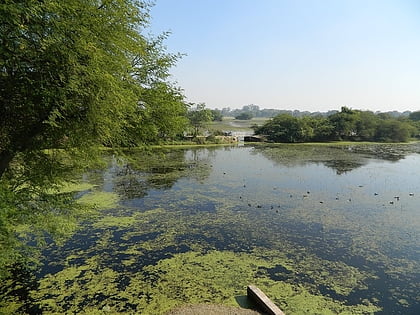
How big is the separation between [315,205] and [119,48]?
10710 millimetres

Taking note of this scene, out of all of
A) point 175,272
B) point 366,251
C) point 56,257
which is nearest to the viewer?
point 175,272

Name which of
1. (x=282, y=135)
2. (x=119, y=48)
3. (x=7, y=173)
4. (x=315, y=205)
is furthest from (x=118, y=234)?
(x=282, y=135)

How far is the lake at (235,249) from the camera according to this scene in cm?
608

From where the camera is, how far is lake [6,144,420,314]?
6082 mm

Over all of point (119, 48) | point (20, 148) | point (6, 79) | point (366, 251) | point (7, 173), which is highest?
point (119, 48)

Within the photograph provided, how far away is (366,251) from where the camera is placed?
8.46m

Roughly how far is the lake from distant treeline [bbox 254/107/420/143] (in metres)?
28.8

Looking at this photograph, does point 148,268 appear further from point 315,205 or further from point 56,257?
point 315,205

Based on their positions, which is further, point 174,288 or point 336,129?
point 336,129

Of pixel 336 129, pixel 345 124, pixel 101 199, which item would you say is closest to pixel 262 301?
pixel 101 199

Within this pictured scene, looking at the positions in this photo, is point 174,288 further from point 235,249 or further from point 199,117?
point 199,117

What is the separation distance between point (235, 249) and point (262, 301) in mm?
2801

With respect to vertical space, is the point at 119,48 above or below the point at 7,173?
above

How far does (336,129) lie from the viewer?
153ft
